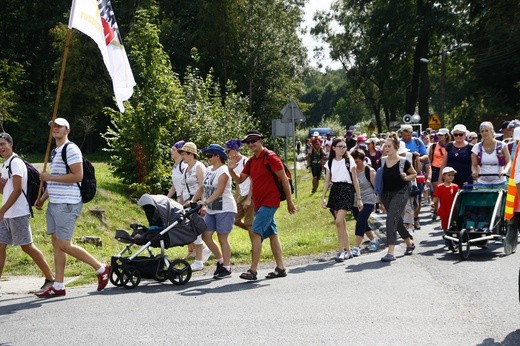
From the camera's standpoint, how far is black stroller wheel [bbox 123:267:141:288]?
10.1m

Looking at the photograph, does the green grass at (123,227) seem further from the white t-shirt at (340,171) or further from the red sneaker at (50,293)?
the white t-shirt at (340,171)

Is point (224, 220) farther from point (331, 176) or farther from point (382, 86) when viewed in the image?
point (382, 86)

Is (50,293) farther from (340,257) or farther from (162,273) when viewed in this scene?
(340,257)

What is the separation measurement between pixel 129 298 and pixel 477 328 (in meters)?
3.94

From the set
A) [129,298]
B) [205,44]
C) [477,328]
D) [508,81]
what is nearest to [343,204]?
[129,298]

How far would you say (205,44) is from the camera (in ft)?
180

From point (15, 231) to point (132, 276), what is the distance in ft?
4.82

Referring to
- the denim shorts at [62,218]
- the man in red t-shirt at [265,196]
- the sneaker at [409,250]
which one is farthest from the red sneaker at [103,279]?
the sneaker at [409,250]

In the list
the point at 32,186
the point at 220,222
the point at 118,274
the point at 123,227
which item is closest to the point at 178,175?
the point at 220,222

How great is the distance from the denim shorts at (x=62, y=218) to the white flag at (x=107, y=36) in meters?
1.53

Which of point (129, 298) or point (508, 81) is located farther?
point (508, 81)

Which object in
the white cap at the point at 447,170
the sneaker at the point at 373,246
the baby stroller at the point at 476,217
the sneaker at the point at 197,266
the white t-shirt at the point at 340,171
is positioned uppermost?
the white t-shirt at the point at 340,171

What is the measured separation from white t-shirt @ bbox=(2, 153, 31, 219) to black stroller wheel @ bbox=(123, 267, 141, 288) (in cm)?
136

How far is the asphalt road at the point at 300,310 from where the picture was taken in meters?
7.22
